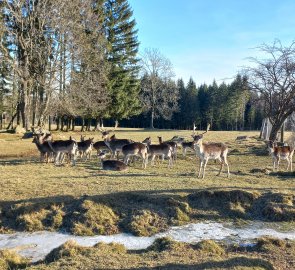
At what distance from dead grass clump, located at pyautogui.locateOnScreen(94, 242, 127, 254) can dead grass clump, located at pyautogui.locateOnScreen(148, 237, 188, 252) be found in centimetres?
58

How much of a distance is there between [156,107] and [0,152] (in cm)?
4412

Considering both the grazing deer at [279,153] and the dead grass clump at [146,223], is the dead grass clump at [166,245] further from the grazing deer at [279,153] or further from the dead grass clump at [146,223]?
the grazing deer at [279,153]

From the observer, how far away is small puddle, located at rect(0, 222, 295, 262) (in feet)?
25.6

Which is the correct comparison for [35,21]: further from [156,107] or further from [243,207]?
[156,107]

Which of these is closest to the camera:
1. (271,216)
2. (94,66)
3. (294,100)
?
(271,216)

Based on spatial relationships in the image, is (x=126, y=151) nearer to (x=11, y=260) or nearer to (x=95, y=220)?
(x=95, y=220)

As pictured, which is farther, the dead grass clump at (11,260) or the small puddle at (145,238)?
the small puddle at (145,238)

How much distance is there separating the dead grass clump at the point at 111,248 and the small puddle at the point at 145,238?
244 mm

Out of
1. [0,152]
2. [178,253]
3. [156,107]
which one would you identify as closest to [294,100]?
[0,152]

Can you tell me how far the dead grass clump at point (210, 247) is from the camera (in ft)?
24.9

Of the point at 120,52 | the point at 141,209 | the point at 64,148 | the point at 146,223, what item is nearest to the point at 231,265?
the point at 146,223

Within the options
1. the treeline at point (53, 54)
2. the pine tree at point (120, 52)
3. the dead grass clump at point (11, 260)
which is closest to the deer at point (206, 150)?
the dead grass clump at point (11, 260)

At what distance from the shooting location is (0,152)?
2158 centimetres

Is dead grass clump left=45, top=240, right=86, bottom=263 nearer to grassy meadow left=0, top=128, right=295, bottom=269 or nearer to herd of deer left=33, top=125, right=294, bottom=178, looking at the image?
grassy meadow left=0, top=128, right=295, bottom=269
